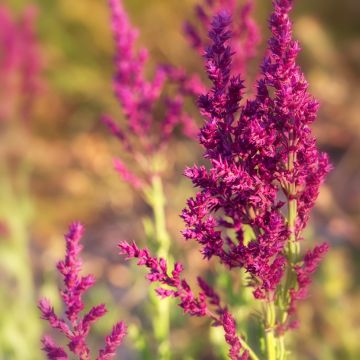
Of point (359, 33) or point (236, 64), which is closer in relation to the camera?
point (236, 64)

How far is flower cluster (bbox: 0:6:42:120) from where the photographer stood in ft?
15.1

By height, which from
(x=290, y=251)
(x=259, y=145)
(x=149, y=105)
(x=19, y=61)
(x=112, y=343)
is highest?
(x=19, y=61)

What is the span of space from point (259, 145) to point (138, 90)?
4.00 ft

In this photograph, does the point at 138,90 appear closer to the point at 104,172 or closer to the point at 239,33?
the point at 239,33

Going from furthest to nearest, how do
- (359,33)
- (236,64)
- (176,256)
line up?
1. (359,33)
2. (176,256)
3. (236,64)

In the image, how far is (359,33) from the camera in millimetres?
7695

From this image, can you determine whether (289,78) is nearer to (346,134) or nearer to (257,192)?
(257,192)

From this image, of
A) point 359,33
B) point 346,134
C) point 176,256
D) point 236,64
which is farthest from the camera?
point 359,33

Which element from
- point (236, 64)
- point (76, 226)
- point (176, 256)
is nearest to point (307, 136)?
point (76, 226)

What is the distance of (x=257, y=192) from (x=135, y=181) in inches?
43.5

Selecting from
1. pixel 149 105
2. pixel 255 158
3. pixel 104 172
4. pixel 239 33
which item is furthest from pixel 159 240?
pixel 104 172

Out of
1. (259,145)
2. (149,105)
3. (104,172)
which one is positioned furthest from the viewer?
(104,172)

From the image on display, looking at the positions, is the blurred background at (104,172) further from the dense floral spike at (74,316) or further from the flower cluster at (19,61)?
the dense floral spike at (74,316)

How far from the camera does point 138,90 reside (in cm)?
267
